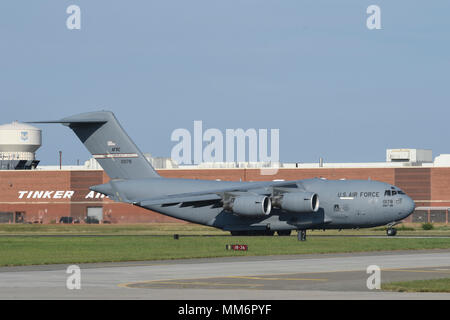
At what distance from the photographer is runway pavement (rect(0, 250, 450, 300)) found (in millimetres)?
24344

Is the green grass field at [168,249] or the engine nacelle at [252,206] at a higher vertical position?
the engine nacelle at [252,206]

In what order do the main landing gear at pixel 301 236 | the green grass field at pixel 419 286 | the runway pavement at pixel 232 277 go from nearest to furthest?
the runway pavement at pixel 232 277 → the green grass field at pixel 419 286 → the main landing gear at pixel 301 236

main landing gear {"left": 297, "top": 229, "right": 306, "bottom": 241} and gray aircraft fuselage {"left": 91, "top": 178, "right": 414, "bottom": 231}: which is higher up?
gray aircraft fuselage {"left": 91, "top": 178, "right": 414, "bottom": 231}

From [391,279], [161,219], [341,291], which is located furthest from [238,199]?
[161,219]

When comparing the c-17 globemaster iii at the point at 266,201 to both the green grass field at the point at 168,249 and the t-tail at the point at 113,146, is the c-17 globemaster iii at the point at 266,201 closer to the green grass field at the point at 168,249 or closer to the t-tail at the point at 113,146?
the t-tail at the point at 113,146

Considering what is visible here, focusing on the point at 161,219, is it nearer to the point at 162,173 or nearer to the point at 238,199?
the point at 162,173

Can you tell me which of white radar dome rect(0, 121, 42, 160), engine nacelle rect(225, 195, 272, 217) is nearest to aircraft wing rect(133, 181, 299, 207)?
engine nacelle rect(225, 195, 272, 217)

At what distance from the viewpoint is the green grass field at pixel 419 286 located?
25453mm

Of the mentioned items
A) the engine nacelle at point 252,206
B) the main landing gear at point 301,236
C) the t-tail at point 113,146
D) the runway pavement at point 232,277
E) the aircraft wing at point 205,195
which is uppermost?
the t-tail at point 113,146

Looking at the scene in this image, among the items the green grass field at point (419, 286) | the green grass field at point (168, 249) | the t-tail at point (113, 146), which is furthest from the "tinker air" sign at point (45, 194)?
the green grass field at point (419, 286)

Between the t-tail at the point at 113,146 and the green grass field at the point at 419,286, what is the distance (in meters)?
42.9

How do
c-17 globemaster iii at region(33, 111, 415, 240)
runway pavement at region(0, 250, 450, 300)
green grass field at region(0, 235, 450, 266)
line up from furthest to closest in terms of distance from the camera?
c-17 globemaster iii at region(33, 111, 415, 240)
green grass field at region(0, 235, 450, 266)
runway pavement at region(0, 250, 450, 300)

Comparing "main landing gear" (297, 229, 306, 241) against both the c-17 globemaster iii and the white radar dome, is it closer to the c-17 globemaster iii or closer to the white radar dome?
the c-17 globemaster iii

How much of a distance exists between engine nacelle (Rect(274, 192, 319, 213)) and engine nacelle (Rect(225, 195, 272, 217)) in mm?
1102
